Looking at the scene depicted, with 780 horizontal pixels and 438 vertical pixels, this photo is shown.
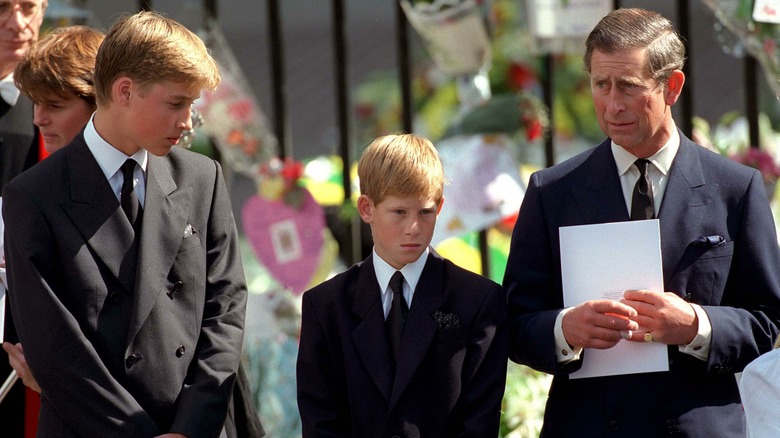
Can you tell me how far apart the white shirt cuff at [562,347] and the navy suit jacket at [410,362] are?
139 millimetres

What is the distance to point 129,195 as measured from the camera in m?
2.54

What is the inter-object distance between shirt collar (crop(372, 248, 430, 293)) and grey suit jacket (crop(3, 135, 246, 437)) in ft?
1.18

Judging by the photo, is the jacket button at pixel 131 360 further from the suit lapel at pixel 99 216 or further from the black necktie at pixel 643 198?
the black necktie at pixel 643 198

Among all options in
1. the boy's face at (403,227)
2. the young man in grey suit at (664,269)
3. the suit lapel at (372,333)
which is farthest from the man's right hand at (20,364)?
the young man in grey suit at (664,269)

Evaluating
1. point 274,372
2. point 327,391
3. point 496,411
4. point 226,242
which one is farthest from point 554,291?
point 274,372

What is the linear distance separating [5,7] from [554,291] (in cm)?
179

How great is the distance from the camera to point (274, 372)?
4355 mm

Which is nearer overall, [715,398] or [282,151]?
[715,398]

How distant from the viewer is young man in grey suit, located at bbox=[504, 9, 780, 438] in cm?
241

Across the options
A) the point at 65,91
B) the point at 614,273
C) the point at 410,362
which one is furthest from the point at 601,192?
the point at 65,91

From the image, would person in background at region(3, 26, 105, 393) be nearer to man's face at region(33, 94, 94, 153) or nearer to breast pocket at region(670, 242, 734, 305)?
man's face at region(33, 94, 94, 153)

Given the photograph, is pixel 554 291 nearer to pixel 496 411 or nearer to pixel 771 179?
pixel 496 411

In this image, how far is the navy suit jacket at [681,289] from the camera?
245 centimetres

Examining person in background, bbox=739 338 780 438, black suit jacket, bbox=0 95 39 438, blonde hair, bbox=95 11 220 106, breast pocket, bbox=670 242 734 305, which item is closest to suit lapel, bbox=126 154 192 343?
blonde hair, bbox=95 11 220 106
